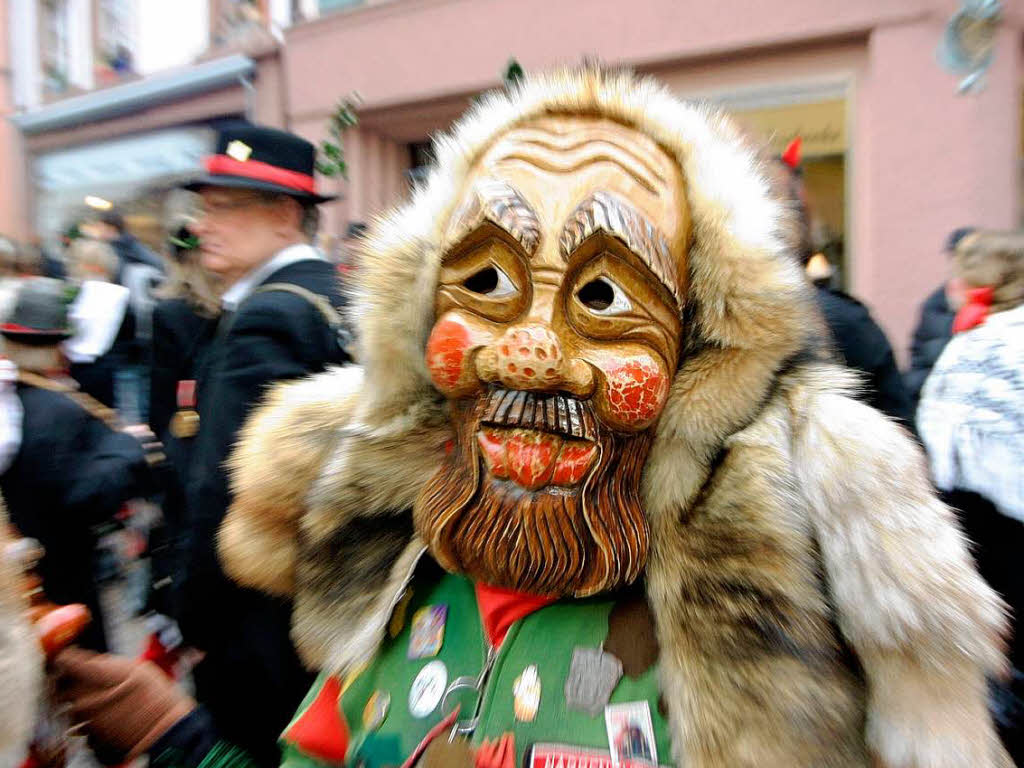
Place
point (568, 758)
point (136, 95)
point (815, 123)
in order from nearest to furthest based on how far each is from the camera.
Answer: point (568, 758) → point (815, 123) → point (136, 95)

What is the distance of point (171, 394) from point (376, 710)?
6.35 feet

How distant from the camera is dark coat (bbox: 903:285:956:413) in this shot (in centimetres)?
385

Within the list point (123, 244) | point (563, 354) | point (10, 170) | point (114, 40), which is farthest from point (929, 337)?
point (10, 170)

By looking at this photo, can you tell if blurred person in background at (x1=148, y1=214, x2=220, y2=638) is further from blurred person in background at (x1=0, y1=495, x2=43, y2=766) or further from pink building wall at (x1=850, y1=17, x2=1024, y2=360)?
pink building wall at (x1=850, y1=17, x2=1024, y2=360)

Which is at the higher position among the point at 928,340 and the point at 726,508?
the point at 928,340

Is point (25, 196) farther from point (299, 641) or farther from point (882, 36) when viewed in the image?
point (299, 641)

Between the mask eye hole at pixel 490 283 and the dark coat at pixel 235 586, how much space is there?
844 millimetres

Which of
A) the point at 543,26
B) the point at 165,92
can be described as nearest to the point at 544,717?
the point at 543,26

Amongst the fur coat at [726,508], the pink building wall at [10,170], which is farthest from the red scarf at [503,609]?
the pink building wall at [10,170]

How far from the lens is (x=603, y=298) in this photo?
1.33 m

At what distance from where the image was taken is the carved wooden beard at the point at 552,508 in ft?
4.14

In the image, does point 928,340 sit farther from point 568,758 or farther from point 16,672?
point 16,672

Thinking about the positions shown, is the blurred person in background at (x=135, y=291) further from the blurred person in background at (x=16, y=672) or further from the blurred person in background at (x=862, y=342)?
the blurred person in background at (x=862, y=342)

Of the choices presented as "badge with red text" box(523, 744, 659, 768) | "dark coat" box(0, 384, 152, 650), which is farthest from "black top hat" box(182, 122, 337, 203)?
"badge with red text" box(523, 744, 659, 768)
